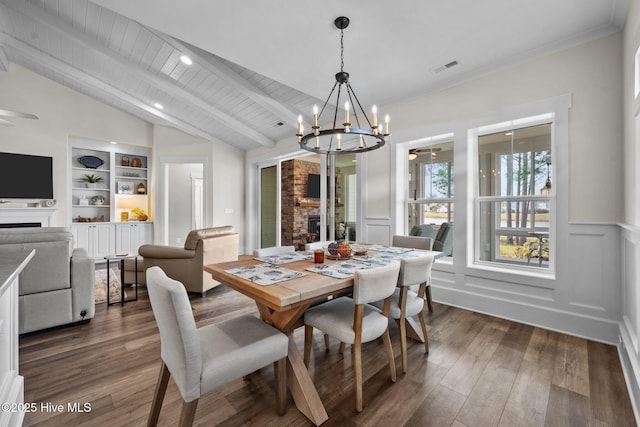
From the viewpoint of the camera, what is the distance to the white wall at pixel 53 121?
5250 mm

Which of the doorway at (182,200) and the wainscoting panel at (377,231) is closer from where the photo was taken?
the wainscoting panel at (377,231)

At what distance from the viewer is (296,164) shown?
6.28 metres

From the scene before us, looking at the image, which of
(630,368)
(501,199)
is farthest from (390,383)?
(501,199)

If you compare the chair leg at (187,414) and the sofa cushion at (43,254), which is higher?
the sofa cushion at (43,254)

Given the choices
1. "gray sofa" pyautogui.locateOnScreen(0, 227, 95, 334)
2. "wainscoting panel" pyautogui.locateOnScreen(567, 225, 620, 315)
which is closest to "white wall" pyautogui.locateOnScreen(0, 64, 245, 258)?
"gray sofa" pyautogui.locateOnScreen(0, 227, 95, 334)

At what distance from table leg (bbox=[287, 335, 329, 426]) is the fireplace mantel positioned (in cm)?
612

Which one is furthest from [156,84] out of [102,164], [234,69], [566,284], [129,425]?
[566,284]

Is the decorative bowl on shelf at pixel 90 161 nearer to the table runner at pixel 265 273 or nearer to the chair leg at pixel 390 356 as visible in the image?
the table runner at pixel 265 273

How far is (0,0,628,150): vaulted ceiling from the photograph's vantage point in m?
2.23

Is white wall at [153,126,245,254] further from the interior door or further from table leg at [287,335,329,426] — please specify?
table leg at [287,335,329,426]

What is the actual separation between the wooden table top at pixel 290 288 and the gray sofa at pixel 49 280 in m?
1.74

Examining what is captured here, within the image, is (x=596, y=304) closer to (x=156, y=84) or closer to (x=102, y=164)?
(x=156, y=84)

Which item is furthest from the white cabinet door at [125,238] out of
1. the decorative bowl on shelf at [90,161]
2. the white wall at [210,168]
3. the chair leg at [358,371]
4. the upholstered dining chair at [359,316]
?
the chair leg at [358,371]

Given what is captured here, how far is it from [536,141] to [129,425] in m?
3.98
